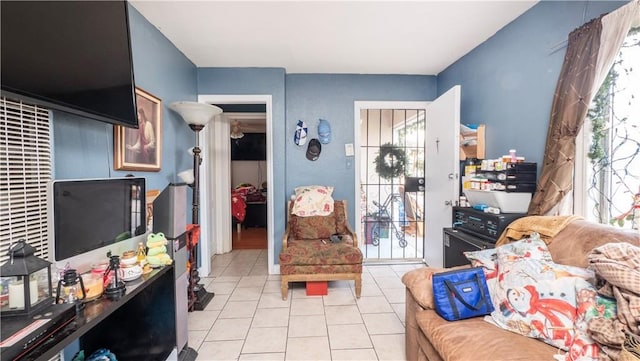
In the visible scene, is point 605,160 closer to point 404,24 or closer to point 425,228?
point 404,24

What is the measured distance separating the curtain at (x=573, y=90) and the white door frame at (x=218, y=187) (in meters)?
2.57

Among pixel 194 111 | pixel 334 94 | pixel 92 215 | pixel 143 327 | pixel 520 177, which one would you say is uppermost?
pixel 334 94

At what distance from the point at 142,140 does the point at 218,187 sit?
1.92 meters

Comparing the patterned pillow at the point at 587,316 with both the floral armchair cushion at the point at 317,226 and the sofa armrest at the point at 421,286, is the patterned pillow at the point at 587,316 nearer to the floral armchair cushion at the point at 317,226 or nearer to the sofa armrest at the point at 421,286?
the sofa armrest at the point at 421,286

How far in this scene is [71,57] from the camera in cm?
112

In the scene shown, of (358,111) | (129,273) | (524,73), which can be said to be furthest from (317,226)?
(524,73)

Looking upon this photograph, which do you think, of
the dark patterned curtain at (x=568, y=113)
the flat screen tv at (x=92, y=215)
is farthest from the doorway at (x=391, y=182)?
the flat screen tv at (x=92, y=215)

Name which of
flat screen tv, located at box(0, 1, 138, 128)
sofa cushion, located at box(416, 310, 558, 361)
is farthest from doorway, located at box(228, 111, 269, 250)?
sofa cushion, located at box(416, 310, 558, 361)

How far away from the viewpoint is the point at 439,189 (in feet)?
9.41

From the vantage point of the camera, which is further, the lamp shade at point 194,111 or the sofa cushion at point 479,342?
the lamp shade at point 194,111

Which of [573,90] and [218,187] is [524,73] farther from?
[218,187]

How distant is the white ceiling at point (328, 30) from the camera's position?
6.42 feet

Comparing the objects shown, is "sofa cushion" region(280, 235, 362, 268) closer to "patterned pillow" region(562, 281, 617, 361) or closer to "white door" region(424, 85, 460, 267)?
"white door" region(424, 85, 460, 267)

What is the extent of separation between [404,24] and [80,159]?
98.3 inches
